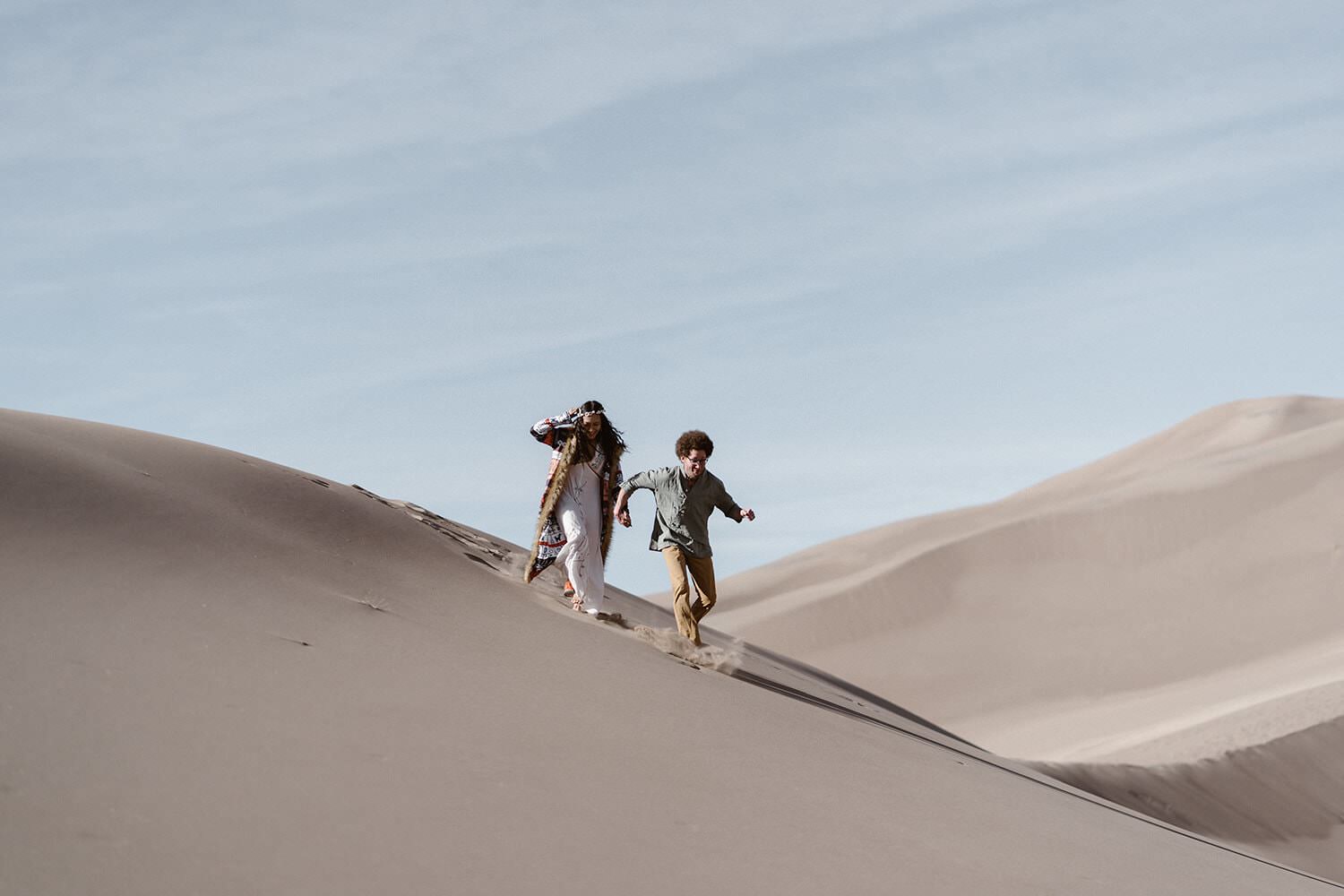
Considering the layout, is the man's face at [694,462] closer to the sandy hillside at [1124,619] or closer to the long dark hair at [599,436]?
the long dark hair at [599,436]

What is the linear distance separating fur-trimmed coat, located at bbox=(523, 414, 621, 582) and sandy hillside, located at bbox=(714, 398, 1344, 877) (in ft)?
33.2

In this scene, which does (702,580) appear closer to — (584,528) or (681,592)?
(681,592)

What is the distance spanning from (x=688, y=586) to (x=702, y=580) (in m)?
0.11

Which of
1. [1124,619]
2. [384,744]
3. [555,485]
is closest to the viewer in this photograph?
[384,744]

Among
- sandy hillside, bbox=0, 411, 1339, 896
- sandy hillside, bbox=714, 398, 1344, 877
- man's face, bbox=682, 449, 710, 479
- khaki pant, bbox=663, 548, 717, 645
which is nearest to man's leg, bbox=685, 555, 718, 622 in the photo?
khaki pant, bbox=663, 548, 717, 645

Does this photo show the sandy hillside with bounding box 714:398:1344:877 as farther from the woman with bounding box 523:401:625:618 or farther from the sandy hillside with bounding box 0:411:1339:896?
the sandy hillside with bounding box 0:411:1339:896

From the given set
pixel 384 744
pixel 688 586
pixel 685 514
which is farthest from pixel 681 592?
pixel 384 744

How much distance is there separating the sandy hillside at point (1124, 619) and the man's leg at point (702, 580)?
9389 mm

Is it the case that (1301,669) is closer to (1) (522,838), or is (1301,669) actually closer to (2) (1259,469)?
(2) (1259,469)

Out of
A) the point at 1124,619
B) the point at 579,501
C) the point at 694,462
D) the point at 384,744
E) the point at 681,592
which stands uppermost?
the point at 1124,619

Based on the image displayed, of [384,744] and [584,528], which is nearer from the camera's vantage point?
[384,744]

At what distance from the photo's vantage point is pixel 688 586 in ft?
30.6

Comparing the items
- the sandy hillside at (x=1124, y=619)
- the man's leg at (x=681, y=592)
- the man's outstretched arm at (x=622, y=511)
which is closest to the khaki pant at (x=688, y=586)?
the man's leg at (x=681, y=592)

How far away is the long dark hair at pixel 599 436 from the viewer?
30.0 ft
